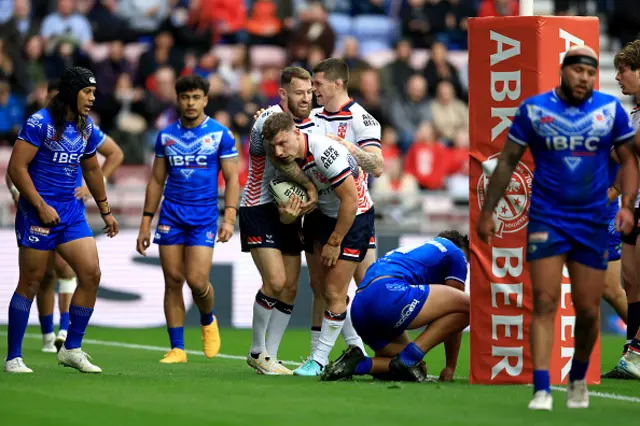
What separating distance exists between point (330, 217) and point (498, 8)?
13254 mm

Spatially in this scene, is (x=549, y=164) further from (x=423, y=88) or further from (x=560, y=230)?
(x=423, y=88)

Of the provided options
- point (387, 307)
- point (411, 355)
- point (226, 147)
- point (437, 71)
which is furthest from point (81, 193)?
point (437, 71)

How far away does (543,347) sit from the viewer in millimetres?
7520

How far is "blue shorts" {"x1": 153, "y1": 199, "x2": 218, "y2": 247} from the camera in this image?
11578 mm

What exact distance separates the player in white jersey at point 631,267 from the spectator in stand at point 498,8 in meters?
12.0

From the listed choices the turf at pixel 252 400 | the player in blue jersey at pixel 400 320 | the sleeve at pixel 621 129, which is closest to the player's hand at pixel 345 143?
the player in blue jersey at pixel 400 320

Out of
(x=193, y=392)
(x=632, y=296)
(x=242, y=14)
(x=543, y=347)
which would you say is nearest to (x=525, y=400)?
(x=543, y=347)

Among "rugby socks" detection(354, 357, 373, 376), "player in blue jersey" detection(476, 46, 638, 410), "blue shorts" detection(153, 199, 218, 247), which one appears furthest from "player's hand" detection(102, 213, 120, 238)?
"player in blue jersey" detection(476, 46, 638, 410)

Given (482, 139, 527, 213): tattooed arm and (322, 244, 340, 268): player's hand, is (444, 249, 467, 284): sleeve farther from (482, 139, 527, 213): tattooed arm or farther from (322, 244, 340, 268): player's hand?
(482, 139, 527, 213): tattooed arm

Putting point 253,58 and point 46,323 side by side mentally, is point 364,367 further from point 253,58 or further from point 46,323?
point 253,58

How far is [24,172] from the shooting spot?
949 cm

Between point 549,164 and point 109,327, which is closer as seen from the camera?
point 549,164

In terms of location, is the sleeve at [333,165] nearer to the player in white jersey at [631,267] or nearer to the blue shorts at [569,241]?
the blue shorts at [569,241]

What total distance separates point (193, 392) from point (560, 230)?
258 cm
